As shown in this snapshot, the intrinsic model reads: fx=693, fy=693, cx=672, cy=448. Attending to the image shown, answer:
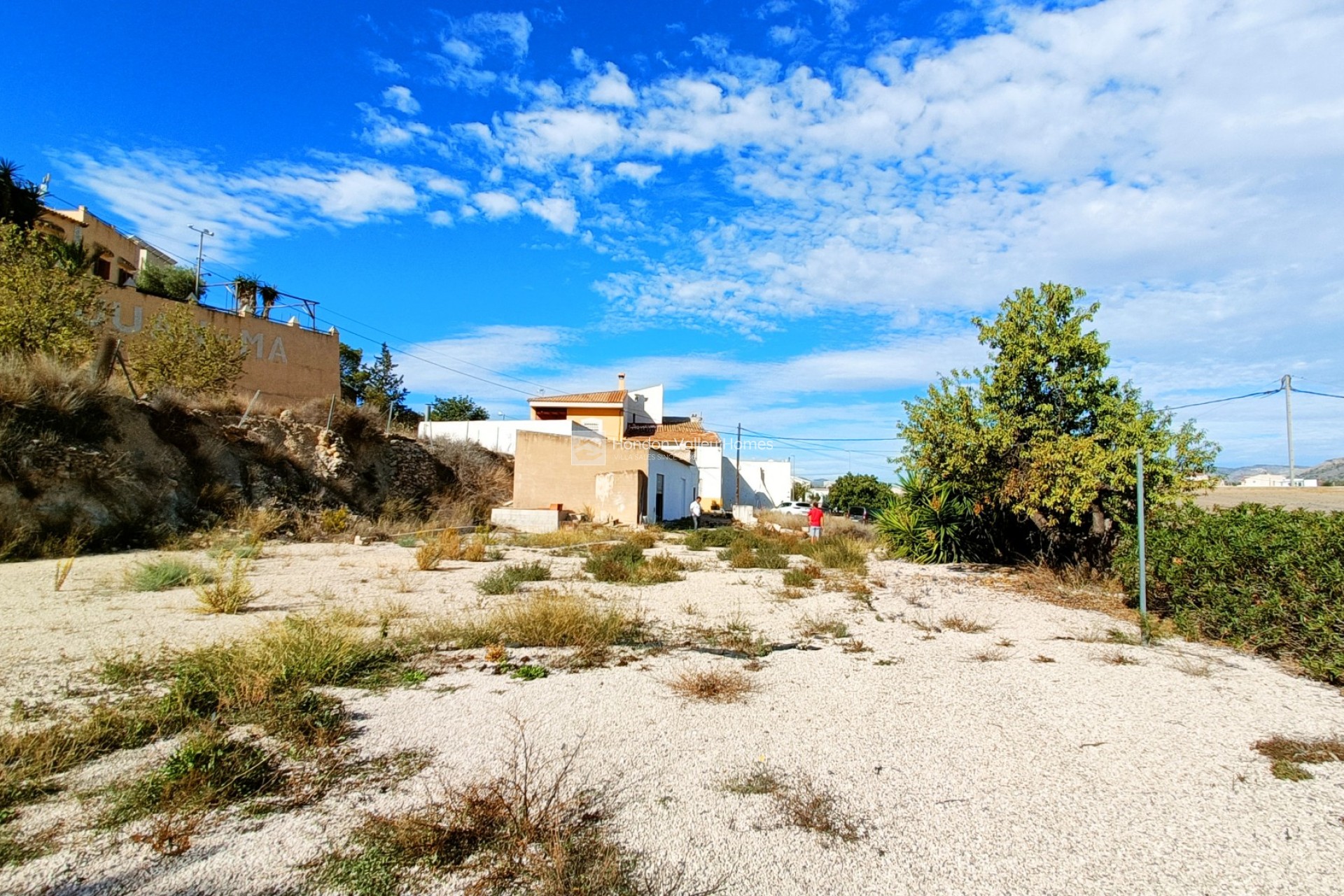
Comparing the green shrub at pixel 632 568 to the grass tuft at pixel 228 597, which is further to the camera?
the green shrub at pixel 632 568

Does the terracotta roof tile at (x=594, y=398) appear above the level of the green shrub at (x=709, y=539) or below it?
above

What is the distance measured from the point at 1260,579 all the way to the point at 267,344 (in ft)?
106

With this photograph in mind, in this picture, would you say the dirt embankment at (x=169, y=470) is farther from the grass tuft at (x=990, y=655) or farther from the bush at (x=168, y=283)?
the grass tuft at (x=990, y=655)

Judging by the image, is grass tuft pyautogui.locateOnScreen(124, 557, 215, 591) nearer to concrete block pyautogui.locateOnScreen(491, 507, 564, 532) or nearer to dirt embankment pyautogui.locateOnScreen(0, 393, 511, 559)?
dirt embankment pyautogui.locateOnScreen(0, 393, 511, 559)

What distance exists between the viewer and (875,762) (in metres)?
4.19

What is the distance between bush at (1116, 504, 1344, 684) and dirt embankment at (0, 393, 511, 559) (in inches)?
657

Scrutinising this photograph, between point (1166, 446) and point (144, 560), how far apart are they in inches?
658

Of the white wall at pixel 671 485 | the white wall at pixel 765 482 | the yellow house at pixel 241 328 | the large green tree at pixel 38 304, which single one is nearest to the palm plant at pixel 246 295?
the yellow house at pixel 241 328

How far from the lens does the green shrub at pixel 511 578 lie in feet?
33.4

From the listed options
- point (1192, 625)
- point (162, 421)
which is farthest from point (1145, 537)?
point (162, 421)

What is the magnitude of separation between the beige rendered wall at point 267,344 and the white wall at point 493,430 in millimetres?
7667

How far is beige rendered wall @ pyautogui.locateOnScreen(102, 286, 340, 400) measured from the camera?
79.7 feet

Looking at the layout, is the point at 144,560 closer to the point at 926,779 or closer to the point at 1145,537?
the point at 926,779

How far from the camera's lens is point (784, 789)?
12.4 feet
